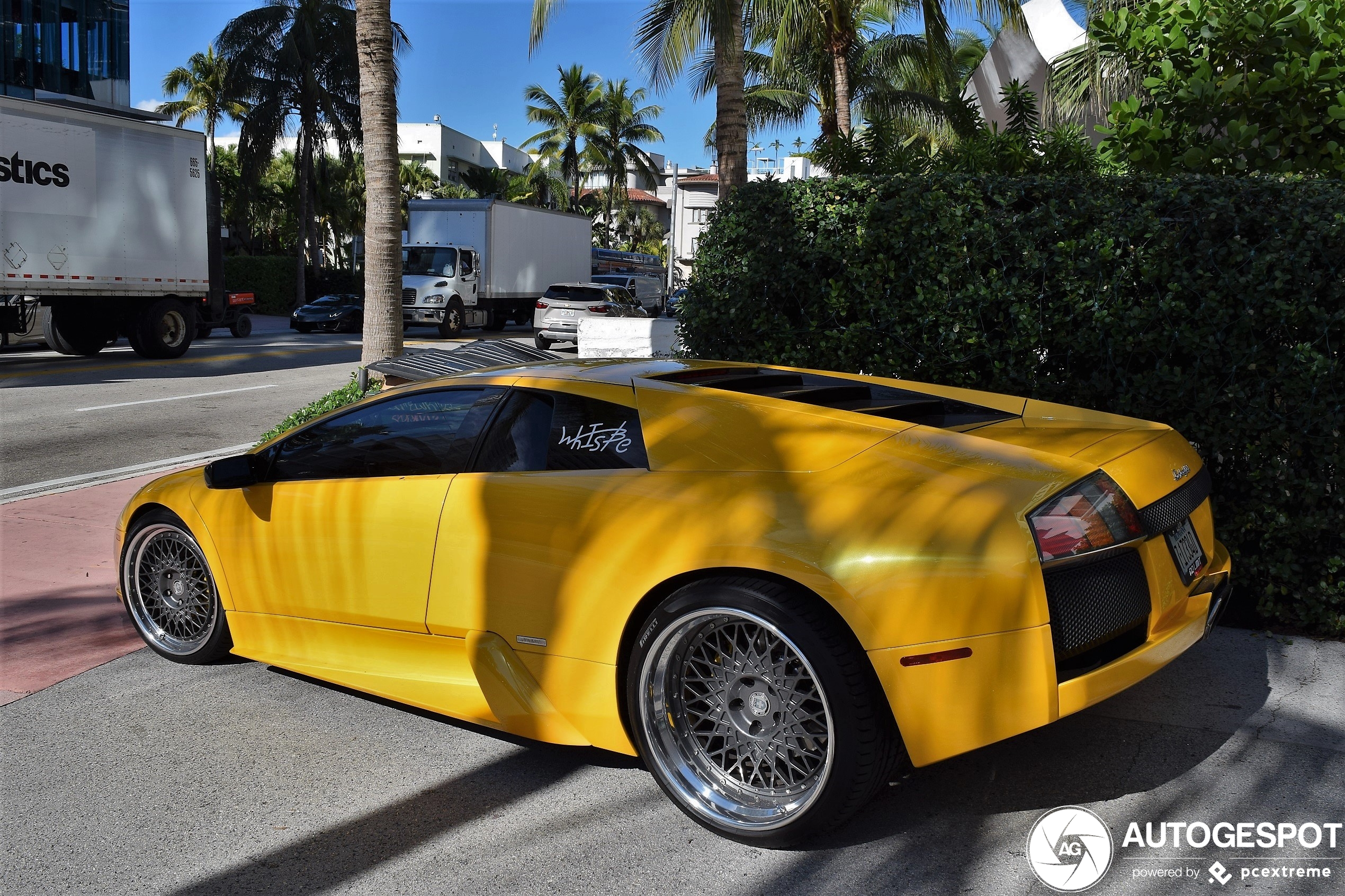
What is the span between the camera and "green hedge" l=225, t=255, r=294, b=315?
40.4 meters

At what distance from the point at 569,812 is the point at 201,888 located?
1.04 m

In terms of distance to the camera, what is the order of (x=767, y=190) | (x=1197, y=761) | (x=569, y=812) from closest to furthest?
(x=569, y=812), (x=1197, y=761), (x=767, y=190)

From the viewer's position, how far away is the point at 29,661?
4.64 m

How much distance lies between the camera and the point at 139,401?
13422 millimetres

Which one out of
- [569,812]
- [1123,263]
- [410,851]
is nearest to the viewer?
[410,851]

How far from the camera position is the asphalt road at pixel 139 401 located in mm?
9875

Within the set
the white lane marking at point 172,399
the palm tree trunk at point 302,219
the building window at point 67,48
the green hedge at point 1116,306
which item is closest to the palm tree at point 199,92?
the palm tree trunk at point 302,219

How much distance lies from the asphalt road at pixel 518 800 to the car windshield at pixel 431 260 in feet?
80.7

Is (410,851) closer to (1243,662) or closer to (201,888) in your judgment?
(201,888)

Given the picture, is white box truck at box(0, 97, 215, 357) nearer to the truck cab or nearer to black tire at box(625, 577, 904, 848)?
the truck cab

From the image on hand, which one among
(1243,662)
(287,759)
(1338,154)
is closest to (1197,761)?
(1243,662)

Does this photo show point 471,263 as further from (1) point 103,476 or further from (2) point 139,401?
(1) point 103,476

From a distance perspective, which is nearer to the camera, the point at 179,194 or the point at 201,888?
the point at 201,888

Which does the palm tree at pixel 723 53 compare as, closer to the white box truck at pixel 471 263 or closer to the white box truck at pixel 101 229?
the white box truck at pixel 101 229
